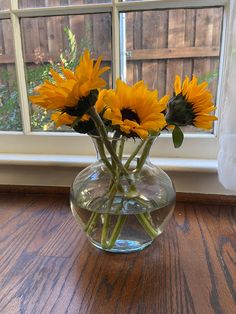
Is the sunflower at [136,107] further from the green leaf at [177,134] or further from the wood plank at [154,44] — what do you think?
the wood plank at [154,44]

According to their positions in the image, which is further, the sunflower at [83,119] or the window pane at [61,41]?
the window pane at [61,41]

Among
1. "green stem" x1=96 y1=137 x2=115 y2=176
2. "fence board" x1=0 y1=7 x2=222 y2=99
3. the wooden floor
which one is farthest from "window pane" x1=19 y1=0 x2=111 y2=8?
the wooden floor

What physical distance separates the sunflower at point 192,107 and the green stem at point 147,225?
0.63ft

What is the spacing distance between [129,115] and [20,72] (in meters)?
0.59

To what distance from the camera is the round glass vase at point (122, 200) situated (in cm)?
56

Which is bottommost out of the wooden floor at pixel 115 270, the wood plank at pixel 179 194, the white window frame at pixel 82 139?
the wooden floor at pixel 115 270

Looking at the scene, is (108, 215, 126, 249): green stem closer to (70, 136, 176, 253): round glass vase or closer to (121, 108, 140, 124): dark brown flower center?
(70, 136, 176, 253): round glass vase

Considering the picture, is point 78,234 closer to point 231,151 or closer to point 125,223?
point 125,223

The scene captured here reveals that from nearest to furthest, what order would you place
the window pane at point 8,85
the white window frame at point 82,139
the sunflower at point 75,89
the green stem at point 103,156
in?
the sunflower at point 75,89 < the green stem at point 103,156 < the white window frame at point 82,139 < the window pane at point 8,85

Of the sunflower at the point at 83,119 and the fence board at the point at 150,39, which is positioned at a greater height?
the fence board at the point at 150,39

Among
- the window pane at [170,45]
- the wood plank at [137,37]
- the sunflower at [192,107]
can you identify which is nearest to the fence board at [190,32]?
the window pane at [170,45]

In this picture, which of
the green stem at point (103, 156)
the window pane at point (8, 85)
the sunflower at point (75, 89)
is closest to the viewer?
the sunflower at point (75, 89)

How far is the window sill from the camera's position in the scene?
810 millimetres

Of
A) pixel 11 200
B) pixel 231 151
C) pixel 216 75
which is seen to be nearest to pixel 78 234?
pixel 11 200
